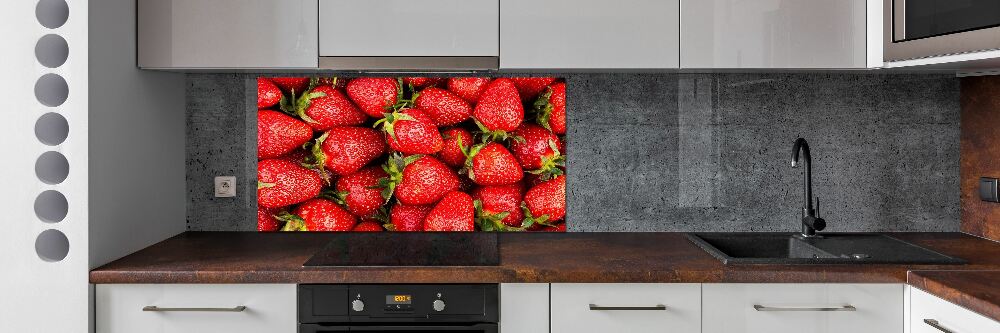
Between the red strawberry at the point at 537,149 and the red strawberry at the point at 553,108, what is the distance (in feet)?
0.08

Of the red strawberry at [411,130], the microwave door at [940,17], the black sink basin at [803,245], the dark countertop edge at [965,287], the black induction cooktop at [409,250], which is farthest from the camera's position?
the red strawberry at [411,130]

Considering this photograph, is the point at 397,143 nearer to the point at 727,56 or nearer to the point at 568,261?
the point at 568,261

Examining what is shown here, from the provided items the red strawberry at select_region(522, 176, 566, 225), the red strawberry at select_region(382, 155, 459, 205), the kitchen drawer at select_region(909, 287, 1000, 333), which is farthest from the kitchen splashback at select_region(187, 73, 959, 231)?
the kitchen drawer at select_region(909, 287, 1000, 333)

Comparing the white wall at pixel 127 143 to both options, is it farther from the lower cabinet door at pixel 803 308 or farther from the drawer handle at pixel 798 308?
the drawer handle at pixel 798 308

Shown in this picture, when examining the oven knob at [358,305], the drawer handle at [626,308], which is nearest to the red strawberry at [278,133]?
the oven knob at [358,305]

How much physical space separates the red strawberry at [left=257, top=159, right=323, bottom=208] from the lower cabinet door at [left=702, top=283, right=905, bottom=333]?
124 centimetres

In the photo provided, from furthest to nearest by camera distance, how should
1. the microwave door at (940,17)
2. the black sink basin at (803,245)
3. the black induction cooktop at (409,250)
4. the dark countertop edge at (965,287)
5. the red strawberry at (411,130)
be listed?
1. the red strawberry at (411,130)
2. the black sink basin at (803,245)
3. the black induction cooktop at (409,250)
4. the microwave door at (940,17)
5. the dark countertop edge at (965,287)

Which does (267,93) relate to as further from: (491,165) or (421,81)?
(491,165)

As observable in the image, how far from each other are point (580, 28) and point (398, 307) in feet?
2.86

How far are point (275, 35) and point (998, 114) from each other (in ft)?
6.71

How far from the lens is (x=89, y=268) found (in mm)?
1723

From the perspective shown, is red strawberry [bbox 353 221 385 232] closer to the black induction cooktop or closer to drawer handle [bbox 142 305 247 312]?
the black induction cooktop

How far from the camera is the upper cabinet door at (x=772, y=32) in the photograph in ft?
6.48
